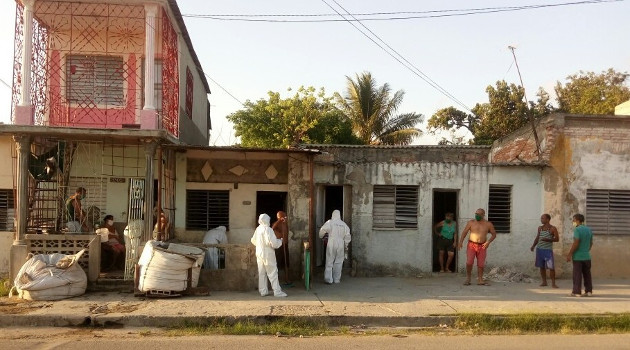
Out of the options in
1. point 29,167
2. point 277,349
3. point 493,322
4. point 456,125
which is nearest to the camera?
point 277,349

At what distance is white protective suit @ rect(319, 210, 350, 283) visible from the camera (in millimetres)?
11883

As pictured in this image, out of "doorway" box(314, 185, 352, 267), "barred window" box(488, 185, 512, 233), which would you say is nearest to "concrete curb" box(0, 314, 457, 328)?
"doorway" box(314, 185, 352, 267)

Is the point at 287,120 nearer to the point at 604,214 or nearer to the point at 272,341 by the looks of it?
the point at 604,214

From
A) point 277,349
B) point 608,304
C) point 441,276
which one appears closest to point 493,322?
point 608,304

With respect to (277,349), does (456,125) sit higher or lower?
higher

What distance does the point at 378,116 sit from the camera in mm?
28703

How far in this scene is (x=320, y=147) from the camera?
15.8 meters

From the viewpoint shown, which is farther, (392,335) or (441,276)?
(441,276)

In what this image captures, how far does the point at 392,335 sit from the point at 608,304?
454 cm

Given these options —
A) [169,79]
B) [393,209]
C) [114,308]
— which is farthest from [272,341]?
[169,79]

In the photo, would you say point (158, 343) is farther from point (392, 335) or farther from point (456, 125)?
point (456, 125)

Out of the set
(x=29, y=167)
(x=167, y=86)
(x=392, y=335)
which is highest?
(x=167, y=86)

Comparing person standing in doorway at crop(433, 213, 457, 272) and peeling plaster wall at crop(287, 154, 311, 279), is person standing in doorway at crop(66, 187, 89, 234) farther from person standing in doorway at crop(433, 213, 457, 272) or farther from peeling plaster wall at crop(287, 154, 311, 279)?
person standing in doorway at crop(433, 213, 457, 272)

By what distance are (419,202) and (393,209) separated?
2.05 feet
